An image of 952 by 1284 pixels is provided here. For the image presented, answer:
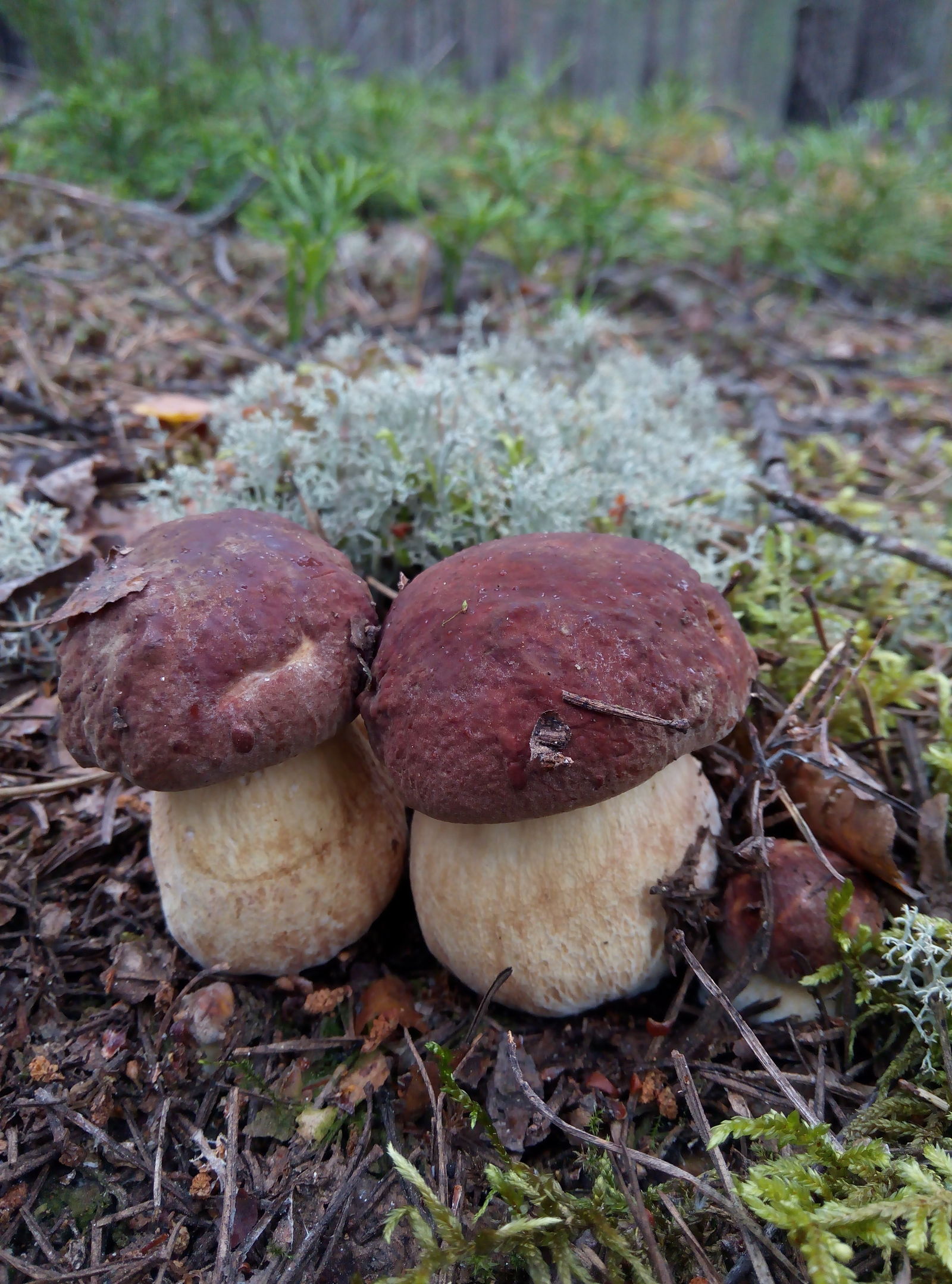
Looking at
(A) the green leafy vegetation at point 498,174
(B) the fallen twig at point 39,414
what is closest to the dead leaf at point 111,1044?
(B) the fallen twig at point 39,414

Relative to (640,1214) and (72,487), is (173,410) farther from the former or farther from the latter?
(640,1214)

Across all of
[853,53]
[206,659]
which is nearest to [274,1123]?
[206,659]

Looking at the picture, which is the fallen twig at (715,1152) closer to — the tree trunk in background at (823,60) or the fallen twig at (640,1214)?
the fallen twig at (640,1214)

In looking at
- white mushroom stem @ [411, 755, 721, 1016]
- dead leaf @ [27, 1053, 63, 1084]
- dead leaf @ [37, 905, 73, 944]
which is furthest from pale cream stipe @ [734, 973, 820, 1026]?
dead leaf @ [37, 905, 73, 944]

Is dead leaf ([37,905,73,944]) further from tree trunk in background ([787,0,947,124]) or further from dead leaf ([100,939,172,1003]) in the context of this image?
tree trunk in background ([787,0,947,124])

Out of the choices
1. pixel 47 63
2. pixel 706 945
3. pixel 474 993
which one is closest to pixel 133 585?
pixel 474 993

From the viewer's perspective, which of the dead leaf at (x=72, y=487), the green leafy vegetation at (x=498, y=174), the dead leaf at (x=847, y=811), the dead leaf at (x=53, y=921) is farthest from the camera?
the green leafy vegetation at (x=498, y=174)
